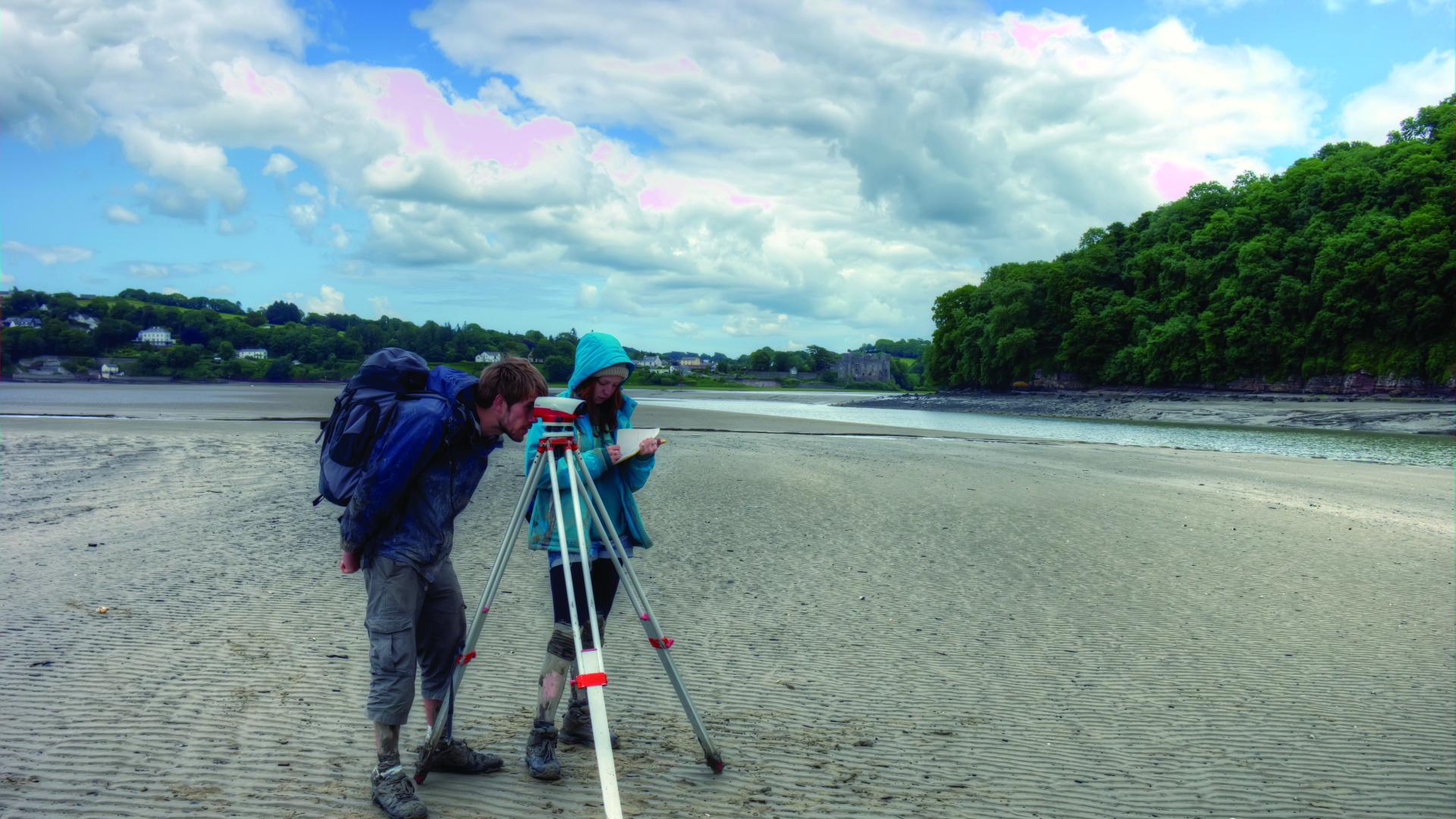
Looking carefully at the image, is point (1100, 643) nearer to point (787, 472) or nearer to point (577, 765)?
point (577, 765)

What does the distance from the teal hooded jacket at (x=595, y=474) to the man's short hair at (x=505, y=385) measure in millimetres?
273

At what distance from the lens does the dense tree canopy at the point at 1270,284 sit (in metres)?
56.0

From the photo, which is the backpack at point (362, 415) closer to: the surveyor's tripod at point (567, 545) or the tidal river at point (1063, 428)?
the surveyor's tripod at point (567, 545)

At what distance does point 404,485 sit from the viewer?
11.3 feet

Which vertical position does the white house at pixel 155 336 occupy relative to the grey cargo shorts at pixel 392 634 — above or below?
above

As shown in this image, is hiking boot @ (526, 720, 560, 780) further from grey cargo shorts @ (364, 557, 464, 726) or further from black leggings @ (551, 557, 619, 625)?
grey cargo shorts @ (364, 557, 464, 726)

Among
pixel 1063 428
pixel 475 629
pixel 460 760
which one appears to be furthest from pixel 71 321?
pixel 475 629

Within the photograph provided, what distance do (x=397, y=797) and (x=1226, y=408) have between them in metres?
59.5

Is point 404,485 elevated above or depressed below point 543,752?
above

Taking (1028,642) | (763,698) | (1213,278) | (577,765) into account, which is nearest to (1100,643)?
(1028,642)

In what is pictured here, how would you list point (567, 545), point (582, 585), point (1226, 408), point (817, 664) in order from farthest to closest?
point (1226, 408)
point (817, 664)
point (582, 585)
point (567, 545)

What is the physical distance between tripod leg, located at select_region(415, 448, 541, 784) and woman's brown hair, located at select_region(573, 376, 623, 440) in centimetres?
44

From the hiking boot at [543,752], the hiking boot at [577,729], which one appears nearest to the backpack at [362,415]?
the hiking boot at [543,752]

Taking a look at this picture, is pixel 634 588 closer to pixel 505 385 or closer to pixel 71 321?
pixel 505 385
